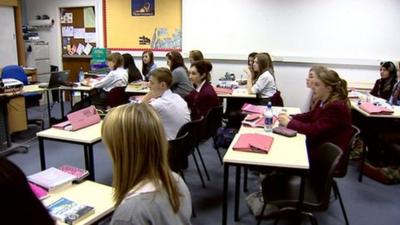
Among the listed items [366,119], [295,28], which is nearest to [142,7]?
[295,28]

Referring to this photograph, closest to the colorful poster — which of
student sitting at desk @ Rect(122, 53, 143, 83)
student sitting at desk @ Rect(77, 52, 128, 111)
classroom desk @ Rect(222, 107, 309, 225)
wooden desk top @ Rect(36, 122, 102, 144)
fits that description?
student sitting at desk @ Rect(122, 53, 143, 83)

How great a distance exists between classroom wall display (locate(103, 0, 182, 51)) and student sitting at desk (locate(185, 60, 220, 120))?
2762mm

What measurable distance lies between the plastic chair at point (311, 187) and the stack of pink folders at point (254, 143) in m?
0.26

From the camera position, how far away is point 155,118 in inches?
48.8

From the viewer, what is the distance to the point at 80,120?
3072 millimetres

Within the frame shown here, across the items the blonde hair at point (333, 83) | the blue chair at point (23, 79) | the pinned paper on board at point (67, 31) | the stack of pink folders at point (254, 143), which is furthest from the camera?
the pinned paper on board at point (67, 31)

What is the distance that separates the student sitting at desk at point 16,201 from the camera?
647mm

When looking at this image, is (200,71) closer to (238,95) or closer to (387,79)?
(238,95)

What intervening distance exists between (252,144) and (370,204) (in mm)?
1522

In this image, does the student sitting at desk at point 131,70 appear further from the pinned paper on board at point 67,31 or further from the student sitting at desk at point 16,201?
the student sitting at desk at point 16,201

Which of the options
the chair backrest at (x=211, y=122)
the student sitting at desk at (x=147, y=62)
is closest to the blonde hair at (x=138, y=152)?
the chair backrest at (x=211, y=122)

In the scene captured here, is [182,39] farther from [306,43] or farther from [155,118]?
[155,118]

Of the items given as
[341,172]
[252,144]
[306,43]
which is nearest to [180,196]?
[252,144]

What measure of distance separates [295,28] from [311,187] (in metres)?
4.16
